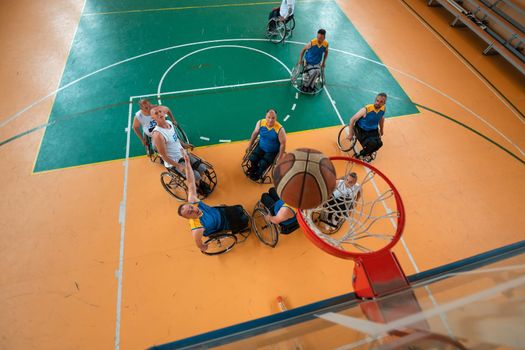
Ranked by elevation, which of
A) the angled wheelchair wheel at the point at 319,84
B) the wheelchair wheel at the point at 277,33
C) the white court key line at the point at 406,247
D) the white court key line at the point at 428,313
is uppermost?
the wheelchair wheel at the point at 277,33

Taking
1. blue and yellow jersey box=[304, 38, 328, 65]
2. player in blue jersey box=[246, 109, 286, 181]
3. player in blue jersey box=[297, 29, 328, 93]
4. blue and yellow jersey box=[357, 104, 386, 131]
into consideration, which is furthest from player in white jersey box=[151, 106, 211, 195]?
blue and yellow jersey box=[304, 38, 328, 65]

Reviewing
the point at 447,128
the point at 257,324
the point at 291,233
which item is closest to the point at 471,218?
the point at 447,128

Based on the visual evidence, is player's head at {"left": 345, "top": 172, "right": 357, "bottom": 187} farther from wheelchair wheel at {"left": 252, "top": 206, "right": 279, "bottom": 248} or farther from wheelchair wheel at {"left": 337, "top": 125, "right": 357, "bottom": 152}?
wheelchair wheel at {"left": 337, "top": 125, "right": 357, "bottom": 152}

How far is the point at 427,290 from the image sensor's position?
2.38 metres

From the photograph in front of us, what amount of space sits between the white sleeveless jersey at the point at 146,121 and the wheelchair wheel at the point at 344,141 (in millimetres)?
3809

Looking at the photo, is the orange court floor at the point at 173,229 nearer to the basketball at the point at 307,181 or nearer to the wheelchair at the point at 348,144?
the wheelchair at the point at 348,144

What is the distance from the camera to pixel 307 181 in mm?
2928

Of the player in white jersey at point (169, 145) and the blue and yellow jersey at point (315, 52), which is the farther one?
the blue and yellow jersey at point (315, 52)

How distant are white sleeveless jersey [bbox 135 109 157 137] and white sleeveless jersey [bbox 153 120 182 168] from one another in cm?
36

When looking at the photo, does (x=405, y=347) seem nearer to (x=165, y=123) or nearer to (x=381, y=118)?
(x=165, y=123)

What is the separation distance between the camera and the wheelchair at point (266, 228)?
176 inches

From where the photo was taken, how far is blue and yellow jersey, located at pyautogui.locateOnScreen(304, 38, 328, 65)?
625 cm

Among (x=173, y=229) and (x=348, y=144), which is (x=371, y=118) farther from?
(x=173, y=229)

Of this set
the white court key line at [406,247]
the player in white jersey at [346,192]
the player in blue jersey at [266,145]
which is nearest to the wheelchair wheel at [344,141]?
the white court key line at [406,247]
